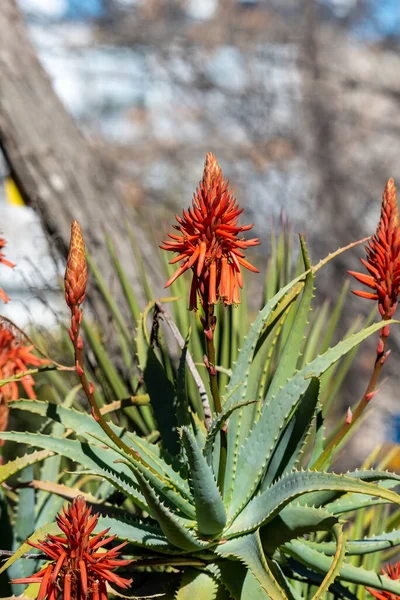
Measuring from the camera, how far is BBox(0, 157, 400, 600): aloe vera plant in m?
0.95

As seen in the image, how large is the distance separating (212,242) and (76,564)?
0.43 m

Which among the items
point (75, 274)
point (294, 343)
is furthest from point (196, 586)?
point (75, 274)

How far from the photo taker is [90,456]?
3.71 feet

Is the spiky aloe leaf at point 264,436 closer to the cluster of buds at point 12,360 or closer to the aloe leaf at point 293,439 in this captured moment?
the aloe leaf at point 293,439

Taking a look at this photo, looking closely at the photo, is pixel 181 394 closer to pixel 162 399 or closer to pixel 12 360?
pixel 162 399

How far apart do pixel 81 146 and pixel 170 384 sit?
1.55m

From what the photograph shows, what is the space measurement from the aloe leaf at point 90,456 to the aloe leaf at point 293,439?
0.20 metres

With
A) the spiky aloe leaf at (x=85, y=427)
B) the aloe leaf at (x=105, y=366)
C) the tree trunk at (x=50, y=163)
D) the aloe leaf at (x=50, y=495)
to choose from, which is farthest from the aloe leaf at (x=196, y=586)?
the tree trunk at (x=50, y=163)

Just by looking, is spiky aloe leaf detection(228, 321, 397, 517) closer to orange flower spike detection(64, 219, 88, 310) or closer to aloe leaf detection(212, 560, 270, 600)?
aloe leaf detection(212, 560, 270, 600)

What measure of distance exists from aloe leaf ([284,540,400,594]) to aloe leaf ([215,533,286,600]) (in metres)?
0.10

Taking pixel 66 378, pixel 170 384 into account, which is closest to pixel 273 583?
pixel 170 384

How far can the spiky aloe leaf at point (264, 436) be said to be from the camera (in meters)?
1.09

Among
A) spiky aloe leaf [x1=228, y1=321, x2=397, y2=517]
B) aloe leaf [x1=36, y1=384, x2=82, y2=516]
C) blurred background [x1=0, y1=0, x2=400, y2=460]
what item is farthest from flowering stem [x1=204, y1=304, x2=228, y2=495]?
blurred background [x1=0, y1=0, x2=400, y2=460]

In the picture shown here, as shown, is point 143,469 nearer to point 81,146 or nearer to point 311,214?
point 81,146
